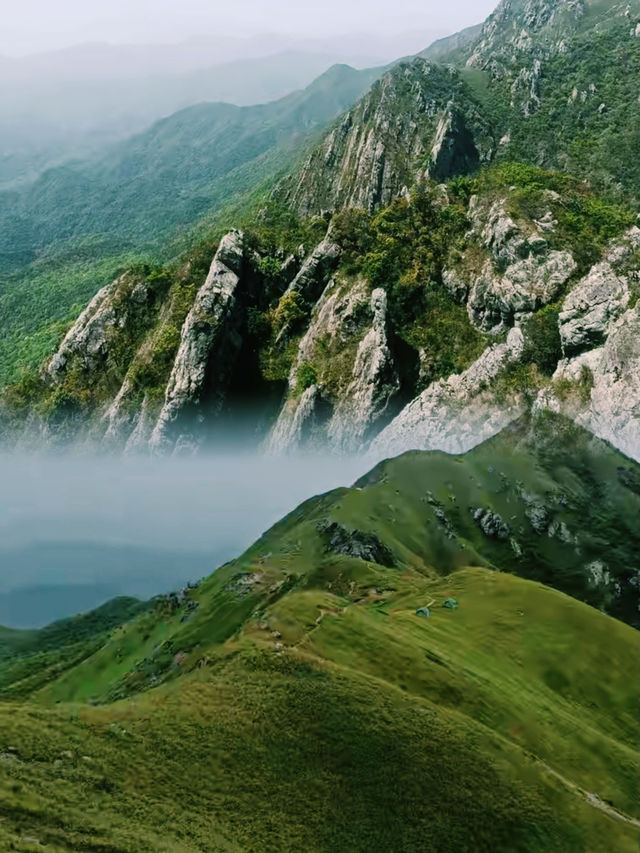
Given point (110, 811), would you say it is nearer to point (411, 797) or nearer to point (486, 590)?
point (411, 797)

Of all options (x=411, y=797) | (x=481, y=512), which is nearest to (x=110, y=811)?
(x=411, y=797)

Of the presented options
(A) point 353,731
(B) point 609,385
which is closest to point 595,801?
(A) point 353,731

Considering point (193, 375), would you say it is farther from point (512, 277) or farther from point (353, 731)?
point (353, 731)

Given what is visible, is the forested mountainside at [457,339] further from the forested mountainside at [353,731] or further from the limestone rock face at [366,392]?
the forested mountainside at [353,731]

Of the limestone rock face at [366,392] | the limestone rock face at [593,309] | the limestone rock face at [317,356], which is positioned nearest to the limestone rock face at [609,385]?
the limestone rock face at [593,309]

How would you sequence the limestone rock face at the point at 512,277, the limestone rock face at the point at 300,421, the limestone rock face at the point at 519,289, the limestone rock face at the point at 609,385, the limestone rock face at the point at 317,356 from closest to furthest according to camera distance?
the limestone rock face at the point at 609,385, the limestone rock face at the point at 519,289, the limestone rock face at the point at 512,277, the limestone rock face at the point at 300,421, the limestone rock face at the point at 317,356

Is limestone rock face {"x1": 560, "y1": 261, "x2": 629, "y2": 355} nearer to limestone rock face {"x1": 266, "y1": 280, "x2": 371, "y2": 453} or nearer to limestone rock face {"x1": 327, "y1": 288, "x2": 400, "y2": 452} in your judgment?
limestone rock face {"x1": 327, "y1": 288, "x2": 400, "y2": 452}

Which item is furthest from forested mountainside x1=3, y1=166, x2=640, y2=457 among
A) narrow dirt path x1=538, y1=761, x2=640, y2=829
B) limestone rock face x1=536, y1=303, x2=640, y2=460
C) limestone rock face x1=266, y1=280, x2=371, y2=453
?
narrow dirt path x1=538, y1=761, x2=640, y2=829
